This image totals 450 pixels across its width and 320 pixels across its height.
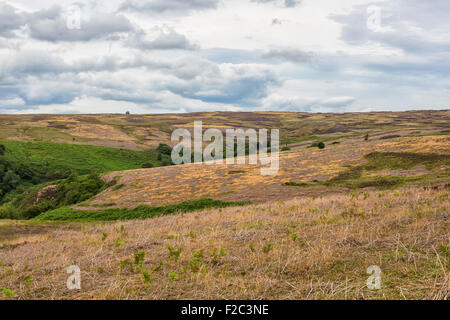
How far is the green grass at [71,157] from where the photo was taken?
4345 inches

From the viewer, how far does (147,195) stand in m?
47.4

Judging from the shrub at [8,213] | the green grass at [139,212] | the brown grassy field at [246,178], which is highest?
the brown grassy field at [246,178]

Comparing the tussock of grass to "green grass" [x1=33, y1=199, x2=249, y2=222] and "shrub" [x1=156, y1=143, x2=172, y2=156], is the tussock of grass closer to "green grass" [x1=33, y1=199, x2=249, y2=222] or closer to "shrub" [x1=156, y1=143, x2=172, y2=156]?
"green grass" [x1=33, y1=199, x2=249, y2=222]

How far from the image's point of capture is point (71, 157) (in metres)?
121

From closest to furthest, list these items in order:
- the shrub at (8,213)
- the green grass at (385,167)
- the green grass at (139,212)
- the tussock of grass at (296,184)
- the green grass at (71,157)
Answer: the green grass at (139,212) → the green grass at (385,167) → the tussock of grass at (296,184) → the shrub at (8,213) → the green grass at (71,157)

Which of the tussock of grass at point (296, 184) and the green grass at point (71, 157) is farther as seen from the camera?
the green grass at point (71, 157)

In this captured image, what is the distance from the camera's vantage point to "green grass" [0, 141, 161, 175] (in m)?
110

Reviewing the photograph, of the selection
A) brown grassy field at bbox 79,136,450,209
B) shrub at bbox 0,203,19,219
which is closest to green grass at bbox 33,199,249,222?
brown grassy field at bbox 79,136,450,209

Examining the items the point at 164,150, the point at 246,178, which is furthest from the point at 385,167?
the point at 164,150

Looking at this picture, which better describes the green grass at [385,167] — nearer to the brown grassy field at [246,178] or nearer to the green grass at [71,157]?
the brown grassy field at [246,178]

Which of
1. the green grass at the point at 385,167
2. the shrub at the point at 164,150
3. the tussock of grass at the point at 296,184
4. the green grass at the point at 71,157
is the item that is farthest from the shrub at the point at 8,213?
the shrub at the point at 164,150

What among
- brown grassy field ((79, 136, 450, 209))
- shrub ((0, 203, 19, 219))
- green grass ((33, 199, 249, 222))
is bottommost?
shrub ((0, 203, 19, 219))

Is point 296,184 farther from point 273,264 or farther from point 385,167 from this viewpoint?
point 273,264
